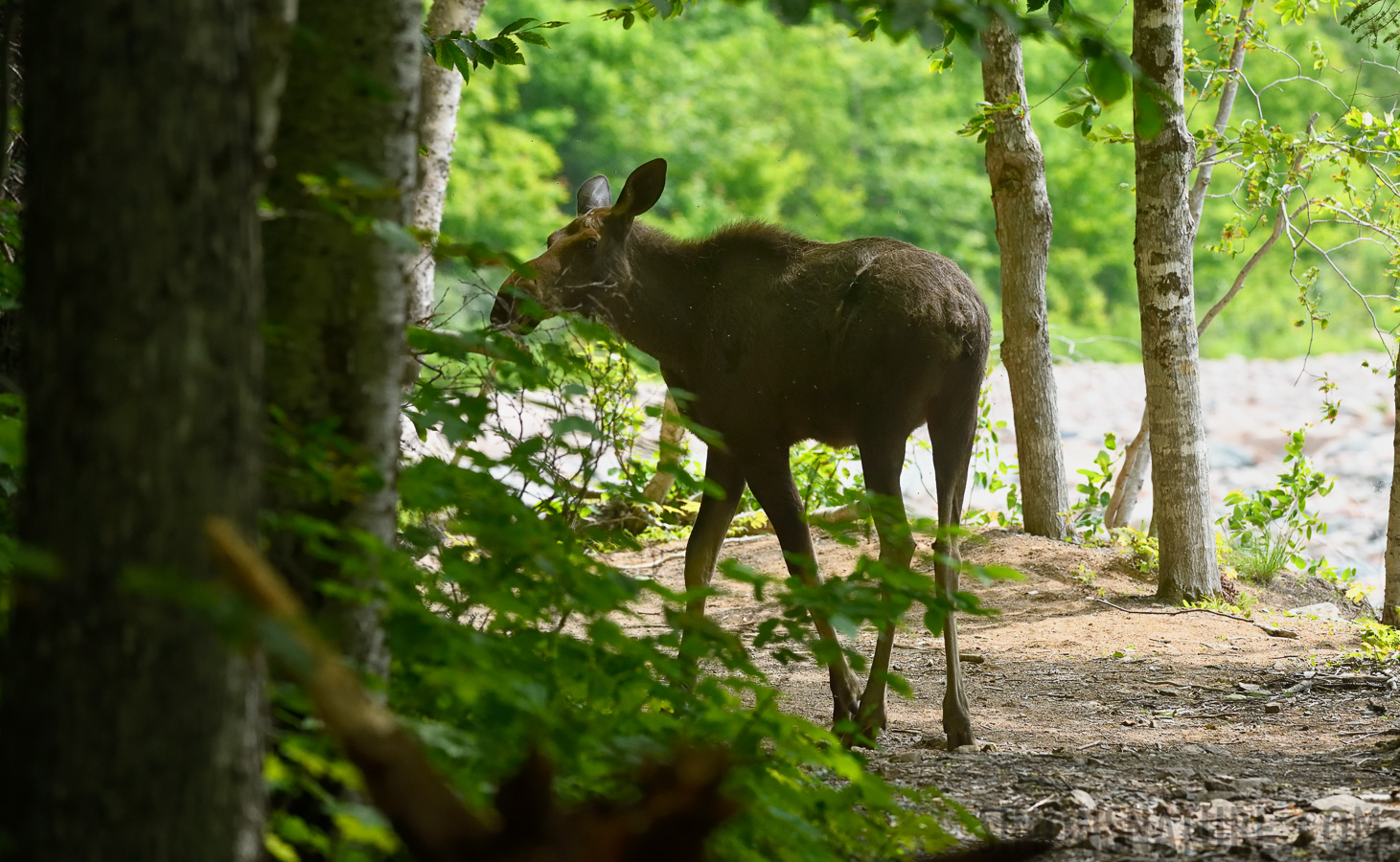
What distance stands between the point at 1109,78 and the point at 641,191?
3486 mm

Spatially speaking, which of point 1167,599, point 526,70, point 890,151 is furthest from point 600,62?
point 1167,599

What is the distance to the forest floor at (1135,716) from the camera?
362 centimetres

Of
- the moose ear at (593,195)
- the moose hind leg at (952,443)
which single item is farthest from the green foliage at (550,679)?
the moose ear at (593,195)

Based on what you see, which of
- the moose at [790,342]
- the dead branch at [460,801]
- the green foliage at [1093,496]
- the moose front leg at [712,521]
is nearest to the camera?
the dead branch at [460,801]

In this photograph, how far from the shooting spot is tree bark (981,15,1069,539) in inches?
353

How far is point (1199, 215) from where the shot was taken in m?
9.59

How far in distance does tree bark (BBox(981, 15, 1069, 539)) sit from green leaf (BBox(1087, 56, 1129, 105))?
670 centimetres

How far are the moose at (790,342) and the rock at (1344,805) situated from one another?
1504 mm

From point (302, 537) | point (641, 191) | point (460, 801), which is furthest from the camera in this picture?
point (641, 191)

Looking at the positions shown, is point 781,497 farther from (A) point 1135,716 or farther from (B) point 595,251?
(A) point 1135,716

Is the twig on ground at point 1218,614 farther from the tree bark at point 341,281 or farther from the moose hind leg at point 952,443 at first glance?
the tree bark at point 341,281

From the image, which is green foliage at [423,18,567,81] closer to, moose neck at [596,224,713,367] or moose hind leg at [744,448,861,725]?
moose neck at [596,224,713,367]

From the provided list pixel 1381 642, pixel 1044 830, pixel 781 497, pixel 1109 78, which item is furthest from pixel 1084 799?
pixel 1381 642

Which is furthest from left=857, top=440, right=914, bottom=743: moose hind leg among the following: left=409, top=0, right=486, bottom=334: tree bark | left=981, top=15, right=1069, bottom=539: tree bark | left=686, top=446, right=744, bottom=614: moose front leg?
left=409, top=0, right=486, bottom=334: tree bark
